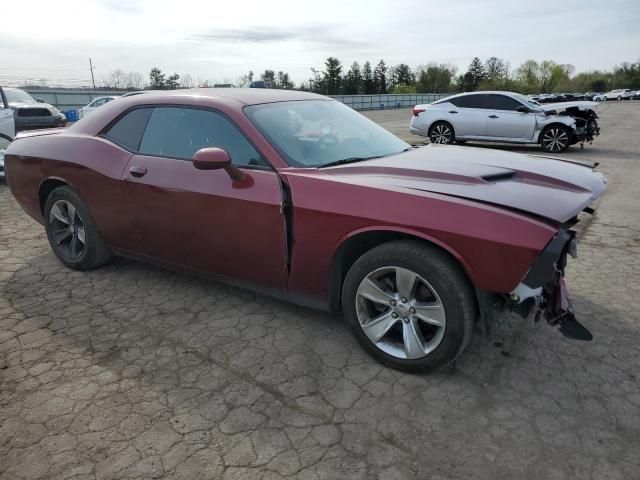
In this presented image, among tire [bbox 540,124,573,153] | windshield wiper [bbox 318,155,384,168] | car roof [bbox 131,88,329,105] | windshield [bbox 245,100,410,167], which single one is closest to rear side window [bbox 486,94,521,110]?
tire [bbox 540,124,573,153]

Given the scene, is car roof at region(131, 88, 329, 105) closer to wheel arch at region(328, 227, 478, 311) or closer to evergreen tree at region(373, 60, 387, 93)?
wheel arch at region(328, 227, 478, 311)

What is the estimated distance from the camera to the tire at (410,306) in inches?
97.6

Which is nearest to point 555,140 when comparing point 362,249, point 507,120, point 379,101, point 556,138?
point 556,138

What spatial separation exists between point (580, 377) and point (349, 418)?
1.36 m

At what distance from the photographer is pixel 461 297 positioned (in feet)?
8.06

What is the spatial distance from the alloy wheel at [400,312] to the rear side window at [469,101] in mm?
11176

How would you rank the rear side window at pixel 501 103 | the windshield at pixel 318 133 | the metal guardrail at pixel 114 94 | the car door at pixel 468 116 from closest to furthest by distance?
the windshield at pixel 318 133 < the rear side window at pixel 501 103 < the car door at pixel 468 116 < the metal guardrail at pixel 114 94

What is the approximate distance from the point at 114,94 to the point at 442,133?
23.4m

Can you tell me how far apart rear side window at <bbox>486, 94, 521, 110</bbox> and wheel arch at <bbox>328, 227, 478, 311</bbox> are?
1073 cm

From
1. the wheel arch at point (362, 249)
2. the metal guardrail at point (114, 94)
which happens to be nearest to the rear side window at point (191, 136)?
the wheel arch at point (362, 249)

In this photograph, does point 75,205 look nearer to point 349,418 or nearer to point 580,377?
point 349,418

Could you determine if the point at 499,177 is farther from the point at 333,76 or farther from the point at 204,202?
the point at 333,76

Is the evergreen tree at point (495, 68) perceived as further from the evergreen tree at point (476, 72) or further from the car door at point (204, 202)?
the car door at point (204, 202)

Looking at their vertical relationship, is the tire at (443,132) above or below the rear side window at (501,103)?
below
